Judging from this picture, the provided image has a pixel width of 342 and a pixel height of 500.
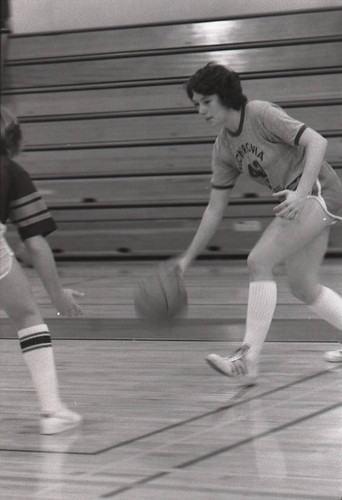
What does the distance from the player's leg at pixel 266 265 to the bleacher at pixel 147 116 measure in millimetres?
4099

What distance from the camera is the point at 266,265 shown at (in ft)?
11.4

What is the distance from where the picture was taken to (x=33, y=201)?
9.84 feet

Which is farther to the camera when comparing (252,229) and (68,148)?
(68,148)

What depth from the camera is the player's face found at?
11.4 feet

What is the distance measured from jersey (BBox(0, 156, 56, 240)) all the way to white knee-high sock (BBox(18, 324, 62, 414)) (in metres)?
0.31

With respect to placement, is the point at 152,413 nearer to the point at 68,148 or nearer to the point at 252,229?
the point at 252,229

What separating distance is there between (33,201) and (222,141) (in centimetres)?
93

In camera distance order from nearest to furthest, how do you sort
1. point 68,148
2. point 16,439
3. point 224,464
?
point 224,464 → point 16,439 → point 68,148

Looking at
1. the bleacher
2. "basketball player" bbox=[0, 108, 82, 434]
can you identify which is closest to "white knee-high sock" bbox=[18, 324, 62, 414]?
"basketball player" bbox=[0, 108, 82, 434]

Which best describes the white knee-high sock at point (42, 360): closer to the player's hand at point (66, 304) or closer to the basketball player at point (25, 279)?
the basketball player at point (25, 279)

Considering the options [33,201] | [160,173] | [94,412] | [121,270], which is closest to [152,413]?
[94,412]

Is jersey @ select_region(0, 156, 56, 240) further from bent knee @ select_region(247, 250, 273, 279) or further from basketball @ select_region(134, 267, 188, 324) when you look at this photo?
→ basketball @ select_region(134, 267, 188, 324)


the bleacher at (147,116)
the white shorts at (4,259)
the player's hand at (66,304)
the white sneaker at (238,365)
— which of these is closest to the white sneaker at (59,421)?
the player's hand at (66,304)

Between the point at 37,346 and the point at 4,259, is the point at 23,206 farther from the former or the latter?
the point at 37,346
